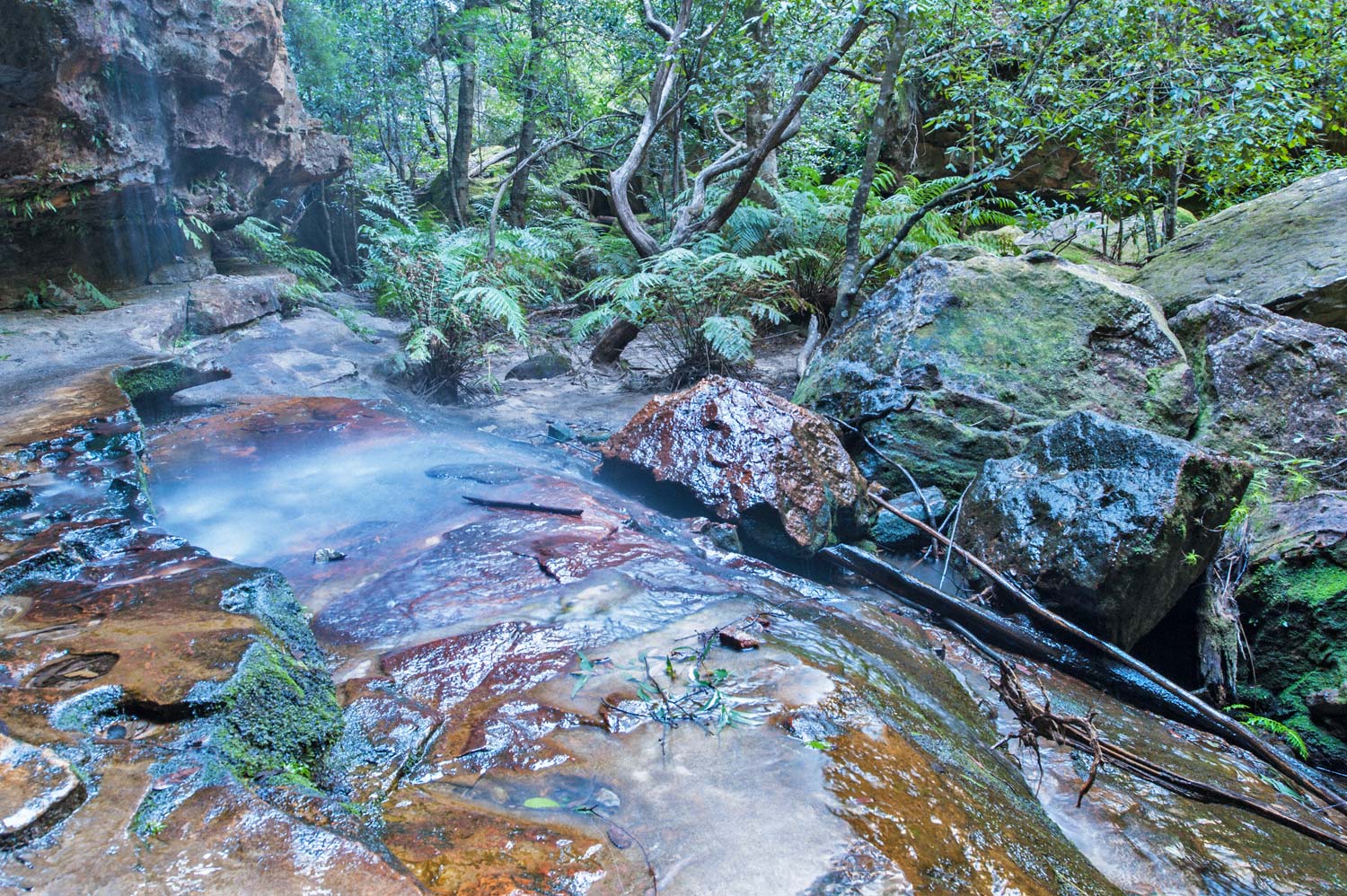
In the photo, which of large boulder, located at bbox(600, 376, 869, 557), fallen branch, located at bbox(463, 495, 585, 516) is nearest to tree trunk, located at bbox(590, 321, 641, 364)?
large boulder, located at bbox(600, 376, 869, 557)

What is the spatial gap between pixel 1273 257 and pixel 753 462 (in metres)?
4.55

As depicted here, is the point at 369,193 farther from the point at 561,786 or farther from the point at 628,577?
the point at 561,786

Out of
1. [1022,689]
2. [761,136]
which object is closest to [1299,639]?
[1022,689]

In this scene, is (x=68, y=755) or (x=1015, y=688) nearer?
(x=68, y=755)

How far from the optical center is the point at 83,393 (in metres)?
3.87

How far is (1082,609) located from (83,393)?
216 inches

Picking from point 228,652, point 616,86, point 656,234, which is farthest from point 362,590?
point 616,86

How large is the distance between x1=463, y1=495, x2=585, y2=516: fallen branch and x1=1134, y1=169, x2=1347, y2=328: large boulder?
5.06 m

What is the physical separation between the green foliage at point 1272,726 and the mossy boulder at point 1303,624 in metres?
0.06

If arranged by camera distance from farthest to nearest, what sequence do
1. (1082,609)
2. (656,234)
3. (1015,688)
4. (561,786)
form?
(656,234) → (1082,609) → (1015,688) → (561,786)

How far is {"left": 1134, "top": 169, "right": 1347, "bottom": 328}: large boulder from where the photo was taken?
16.1 ft

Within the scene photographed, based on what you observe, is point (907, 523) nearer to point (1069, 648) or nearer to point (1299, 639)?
point (1069, 648)

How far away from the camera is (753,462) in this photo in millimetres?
4082

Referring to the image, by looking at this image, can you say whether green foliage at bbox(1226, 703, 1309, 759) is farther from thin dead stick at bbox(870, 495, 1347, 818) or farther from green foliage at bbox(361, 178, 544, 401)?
green foliage at bbox(361, 178, 544, 401)
